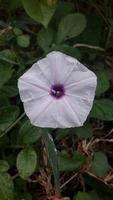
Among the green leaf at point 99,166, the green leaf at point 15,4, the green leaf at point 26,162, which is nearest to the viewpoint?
the green leaf at point 26,162

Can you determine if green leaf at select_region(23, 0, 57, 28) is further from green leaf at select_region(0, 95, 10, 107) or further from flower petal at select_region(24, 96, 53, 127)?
flower petal at select_region(24, 96, 53, 127)

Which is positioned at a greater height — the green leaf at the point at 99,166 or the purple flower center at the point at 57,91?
the purple flower center at the point at 57,91

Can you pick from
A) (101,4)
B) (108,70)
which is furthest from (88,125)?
(101,4)

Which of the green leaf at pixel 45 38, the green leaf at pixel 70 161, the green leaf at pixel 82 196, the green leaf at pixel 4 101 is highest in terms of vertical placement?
the green leaf at pixel 45 38

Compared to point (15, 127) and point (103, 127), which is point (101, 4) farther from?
point (15, 127)

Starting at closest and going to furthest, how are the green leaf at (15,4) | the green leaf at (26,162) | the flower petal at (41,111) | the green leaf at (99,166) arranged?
the flower petal at (41,111), the green leaf at (26,162), the green leaf at (99,166), the green leaf at (15,4)

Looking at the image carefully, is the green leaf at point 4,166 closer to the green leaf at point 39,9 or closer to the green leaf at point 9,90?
the green leaf at point 9,90

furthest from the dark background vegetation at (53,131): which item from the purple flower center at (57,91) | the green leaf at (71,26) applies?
the purple flower center at (57,91)
